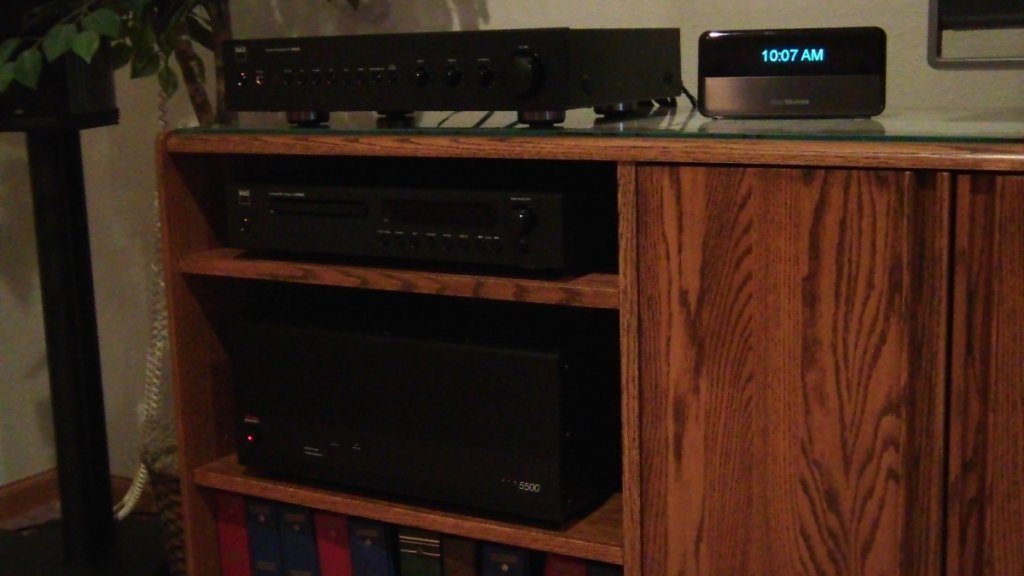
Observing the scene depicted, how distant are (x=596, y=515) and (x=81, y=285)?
77cm

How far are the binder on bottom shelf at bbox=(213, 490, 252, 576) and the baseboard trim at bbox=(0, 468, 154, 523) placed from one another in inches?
23.4

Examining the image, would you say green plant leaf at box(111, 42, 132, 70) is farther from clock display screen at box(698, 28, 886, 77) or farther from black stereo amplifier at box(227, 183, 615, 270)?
clock display screen at box(698, 28, 886, 77)

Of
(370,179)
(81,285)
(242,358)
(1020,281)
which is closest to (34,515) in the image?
(81,285)

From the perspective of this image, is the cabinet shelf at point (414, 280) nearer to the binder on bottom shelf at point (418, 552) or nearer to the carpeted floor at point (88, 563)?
the binder on bottom shelf at point (418, 552)

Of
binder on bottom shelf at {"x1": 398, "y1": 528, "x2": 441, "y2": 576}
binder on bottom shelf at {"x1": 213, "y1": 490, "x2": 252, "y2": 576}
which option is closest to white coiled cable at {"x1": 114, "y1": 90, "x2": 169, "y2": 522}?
binder on bottom shelf at {"x1": 213, "y1": 490, "x2": 252, "y2": 576}

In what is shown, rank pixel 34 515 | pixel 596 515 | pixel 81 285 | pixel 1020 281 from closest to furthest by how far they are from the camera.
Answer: pixel 1020 281
pixel 596 515
pixel 81 285
pixel 34 515

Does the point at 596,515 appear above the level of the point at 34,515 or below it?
above

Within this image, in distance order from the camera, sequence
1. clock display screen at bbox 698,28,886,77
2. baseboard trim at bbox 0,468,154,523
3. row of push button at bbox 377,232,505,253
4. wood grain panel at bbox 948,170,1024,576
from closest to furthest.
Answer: wood grain panel at bbox 948,170,1024,576, clock display screen at bbox 698,28,886,77, row of push button at bbox 377,232,505,253, baseboard trim at bbox 0,468,154,523

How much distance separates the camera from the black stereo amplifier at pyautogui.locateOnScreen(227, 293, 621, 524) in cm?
121

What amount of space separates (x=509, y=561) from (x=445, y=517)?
0.09m

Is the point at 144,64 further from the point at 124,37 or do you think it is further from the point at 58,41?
the point at 58,41

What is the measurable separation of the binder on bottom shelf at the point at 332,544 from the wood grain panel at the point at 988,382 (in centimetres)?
71

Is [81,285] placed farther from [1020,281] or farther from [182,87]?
[1020,281]

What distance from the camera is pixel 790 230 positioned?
1021mm
